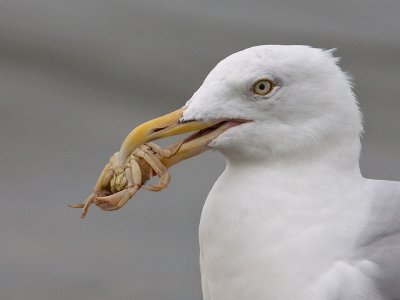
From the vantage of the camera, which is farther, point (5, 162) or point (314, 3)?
point (314, 3)

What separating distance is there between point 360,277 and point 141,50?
1.71m

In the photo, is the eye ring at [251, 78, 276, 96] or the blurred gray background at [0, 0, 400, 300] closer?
the eye ring at [251, 78, 276, 96]

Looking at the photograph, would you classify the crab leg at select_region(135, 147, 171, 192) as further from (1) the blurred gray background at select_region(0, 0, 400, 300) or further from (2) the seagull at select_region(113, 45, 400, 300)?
(1) the blurred gray background at select_region(0, 0, 400, 300)

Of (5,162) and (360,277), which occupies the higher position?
(360,277)

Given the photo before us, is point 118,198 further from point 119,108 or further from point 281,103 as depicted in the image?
point 119,108

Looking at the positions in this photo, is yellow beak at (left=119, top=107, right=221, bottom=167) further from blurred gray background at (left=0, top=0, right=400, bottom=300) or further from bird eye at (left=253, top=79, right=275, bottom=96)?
Result: blurred gray background at (left=0, top=0, right=400, bottom=300)

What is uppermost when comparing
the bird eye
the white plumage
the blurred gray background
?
the bird eye

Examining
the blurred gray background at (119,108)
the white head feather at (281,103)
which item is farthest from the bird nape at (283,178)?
the blurred gray background at (119,108)

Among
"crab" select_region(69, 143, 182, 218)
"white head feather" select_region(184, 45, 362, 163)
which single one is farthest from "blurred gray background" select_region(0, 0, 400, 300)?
"white head feather" select_region(184, 45, 362, 163)

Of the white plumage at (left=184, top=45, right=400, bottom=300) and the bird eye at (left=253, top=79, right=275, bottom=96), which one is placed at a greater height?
the bird eye at (left=253, top=79, right=275, bottom=96)

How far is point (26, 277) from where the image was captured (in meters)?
2.79

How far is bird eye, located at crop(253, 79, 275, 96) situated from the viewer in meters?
1.81

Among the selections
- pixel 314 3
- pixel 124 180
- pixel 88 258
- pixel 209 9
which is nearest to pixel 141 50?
pixel 209 9

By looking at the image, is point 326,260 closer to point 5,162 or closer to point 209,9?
point 5,162
